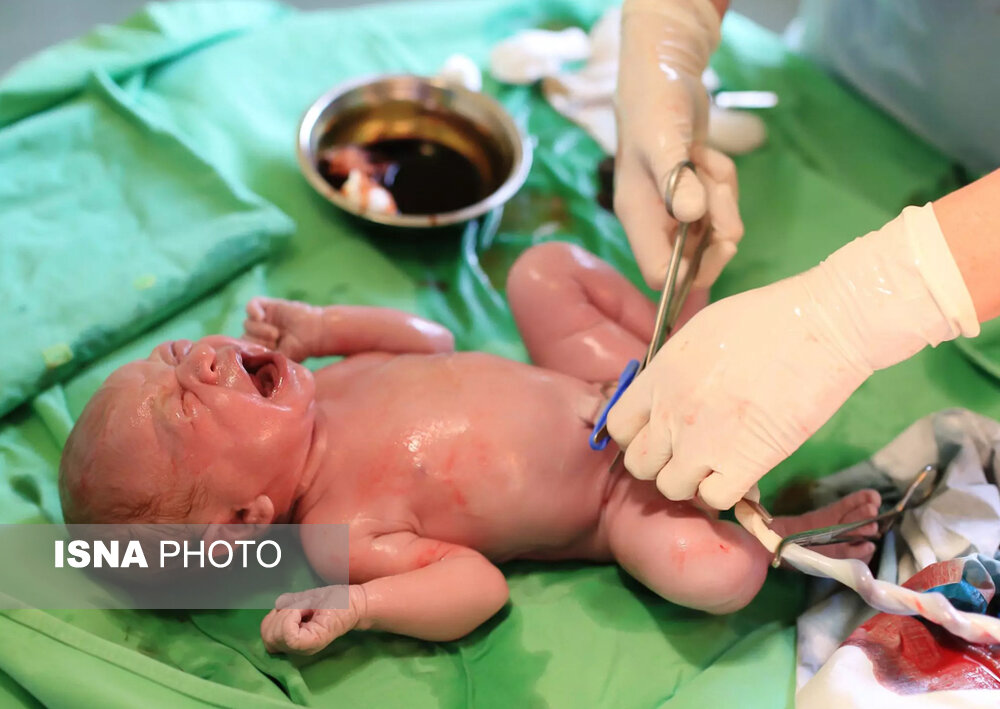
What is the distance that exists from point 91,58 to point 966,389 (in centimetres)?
178

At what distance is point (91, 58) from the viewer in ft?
5.76

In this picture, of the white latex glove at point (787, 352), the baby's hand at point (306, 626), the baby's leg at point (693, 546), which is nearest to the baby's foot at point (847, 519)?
the baby's leg at point (693, 546)

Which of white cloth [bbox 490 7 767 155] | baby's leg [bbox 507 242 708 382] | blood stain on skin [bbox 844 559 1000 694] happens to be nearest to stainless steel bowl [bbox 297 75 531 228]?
white cloth [bbox 490 7 767 155]

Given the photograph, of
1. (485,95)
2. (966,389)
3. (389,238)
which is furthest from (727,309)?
(485,95)

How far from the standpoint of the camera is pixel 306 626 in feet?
3.27

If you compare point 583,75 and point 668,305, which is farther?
point 583,75

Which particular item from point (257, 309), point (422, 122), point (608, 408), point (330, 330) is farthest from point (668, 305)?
point (422, 122)

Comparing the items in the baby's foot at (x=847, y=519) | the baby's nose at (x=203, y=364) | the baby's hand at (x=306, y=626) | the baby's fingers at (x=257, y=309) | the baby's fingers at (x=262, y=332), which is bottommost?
the baby's foot at (x=847, y=519)

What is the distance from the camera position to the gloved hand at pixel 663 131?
1.22m

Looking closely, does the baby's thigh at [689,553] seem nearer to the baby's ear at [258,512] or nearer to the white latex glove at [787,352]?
the white latex glove at [787,352]

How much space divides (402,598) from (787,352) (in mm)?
537

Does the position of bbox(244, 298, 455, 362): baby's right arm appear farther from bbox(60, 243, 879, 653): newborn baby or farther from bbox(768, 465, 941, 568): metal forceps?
bbox(768, 465, 941, 568): metal forceps

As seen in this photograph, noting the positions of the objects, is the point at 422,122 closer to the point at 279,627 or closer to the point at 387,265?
the point at 387,265

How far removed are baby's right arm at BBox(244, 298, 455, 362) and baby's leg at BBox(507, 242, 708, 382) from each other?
6.5 inches
